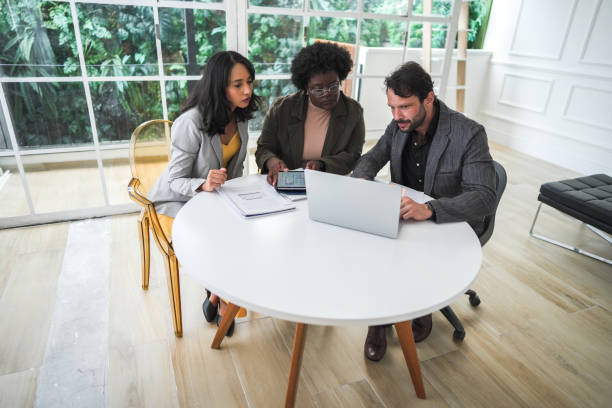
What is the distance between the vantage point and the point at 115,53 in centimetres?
251

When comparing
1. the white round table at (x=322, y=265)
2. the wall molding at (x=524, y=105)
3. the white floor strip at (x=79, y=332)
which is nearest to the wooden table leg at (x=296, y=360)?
Answer: the white round table at (x=322, y=265)

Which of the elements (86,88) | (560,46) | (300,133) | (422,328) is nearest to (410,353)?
(422,328)

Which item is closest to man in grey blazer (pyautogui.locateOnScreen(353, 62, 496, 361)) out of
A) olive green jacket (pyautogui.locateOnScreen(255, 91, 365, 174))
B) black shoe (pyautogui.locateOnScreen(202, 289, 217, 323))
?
olive green jacket (pyautogui.locateOnScreen(255, 91, 365, 174))

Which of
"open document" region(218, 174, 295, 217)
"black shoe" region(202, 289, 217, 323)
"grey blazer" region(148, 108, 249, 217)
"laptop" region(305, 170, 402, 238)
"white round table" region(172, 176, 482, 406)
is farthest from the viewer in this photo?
"black shoe" region(202, 289, 217, 323)

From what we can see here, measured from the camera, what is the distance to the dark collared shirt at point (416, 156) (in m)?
1.74

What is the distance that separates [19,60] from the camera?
234 cm

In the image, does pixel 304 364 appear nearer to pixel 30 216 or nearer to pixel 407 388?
pixel 407 388

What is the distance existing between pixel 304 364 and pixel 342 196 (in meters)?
0.86

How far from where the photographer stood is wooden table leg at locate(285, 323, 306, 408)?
52.0 inches

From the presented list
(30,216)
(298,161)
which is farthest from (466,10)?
(30,216)

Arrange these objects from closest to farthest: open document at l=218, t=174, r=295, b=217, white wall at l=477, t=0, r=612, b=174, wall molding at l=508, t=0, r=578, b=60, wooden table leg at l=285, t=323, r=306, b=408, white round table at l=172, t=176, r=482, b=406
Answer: white round table at l=172, t=176, r=482, b=406 → wooden table leg at l=285, t=323, r=306, b=408 → open document at l=218, t=174, r=295, b=217 → white wall at l=477, t=0, r=612, b=174 → wall molding at l=508, t=0, r=578, b=60

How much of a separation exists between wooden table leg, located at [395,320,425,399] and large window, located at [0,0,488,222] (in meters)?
2.04

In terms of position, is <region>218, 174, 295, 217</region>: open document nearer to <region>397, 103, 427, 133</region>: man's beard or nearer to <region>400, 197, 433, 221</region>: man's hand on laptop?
<region>400, 197, 433, 221</region>: man's hand on laptop

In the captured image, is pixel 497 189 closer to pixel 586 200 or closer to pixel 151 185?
pixel 586 200
